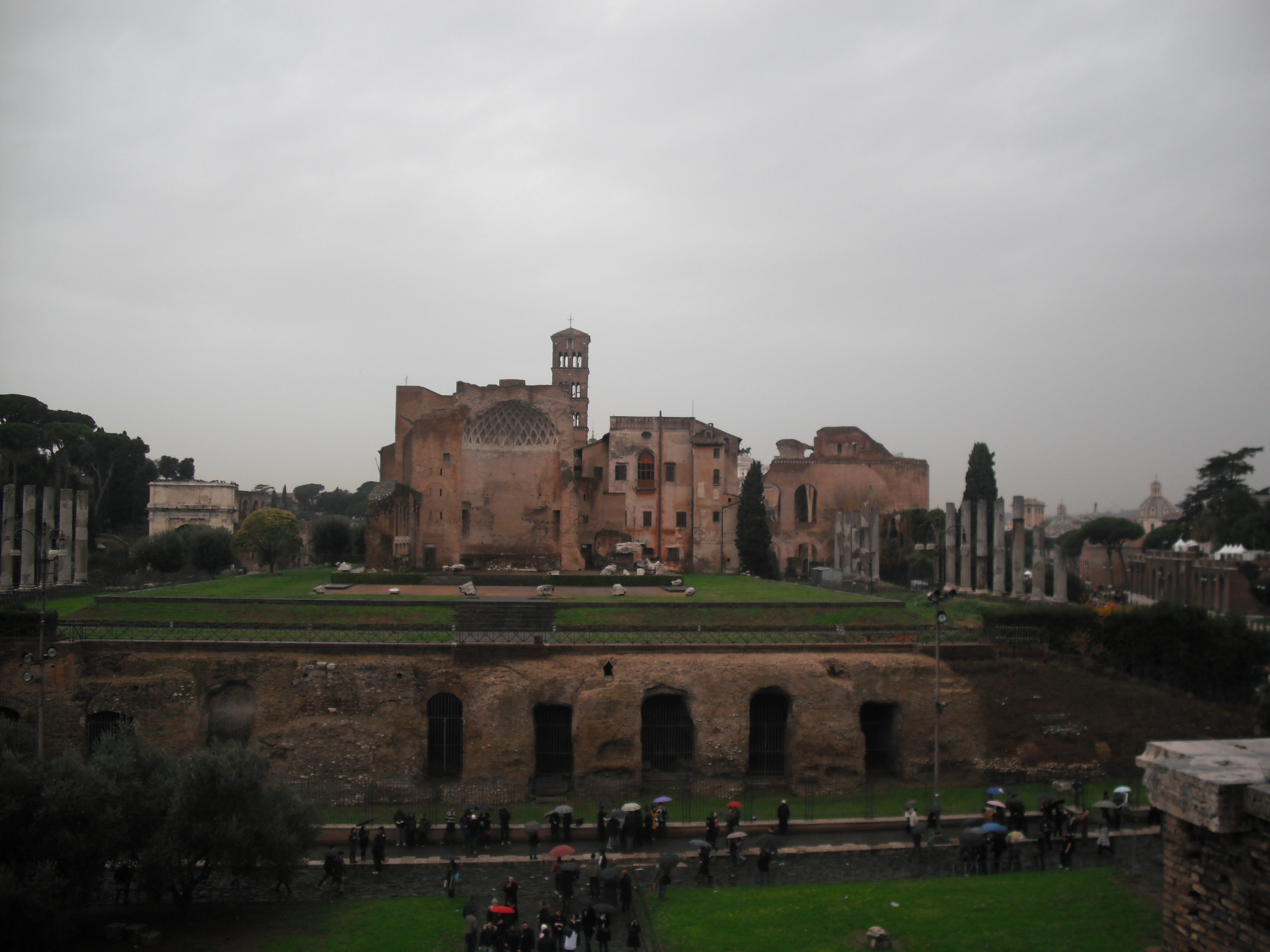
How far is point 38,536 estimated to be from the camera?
122 feet

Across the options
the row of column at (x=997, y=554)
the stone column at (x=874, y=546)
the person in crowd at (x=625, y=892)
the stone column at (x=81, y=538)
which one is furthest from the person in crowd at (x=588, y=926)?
the stone column at (x=81, y=538)

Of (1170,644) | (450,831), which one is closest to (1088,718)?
(1170,644)

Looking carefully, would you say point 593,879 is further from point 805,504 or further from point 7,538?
point 805,504

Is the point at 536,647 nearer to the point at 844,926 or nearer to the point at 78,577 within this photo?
the point at 844,926

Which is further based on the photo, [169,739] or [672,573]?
[672,573]

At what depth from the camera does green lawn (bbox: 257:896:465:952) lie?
1473cm

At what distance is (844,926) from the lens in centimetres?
1496

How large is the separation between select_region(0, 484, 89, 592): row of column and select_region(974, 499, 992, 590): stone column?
36.4m

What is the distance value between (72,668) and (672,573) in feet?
91.5

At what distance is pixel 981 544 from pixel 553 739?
67.8ft

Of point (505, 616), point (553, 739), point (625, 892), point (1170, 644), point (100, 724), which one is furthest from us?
point (505, 616)

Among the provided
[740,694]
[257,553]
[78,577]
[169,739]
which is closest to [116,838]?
[169,739]

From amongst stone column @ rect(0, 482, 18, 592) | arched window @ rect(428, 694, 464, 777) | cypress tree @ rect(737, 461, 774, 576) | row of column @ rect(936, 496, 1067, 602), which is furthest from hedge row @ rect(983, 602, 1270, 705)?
stone column @ rect(0, 482, 18, 592)

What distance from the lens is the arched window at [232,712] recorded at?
945 inches
